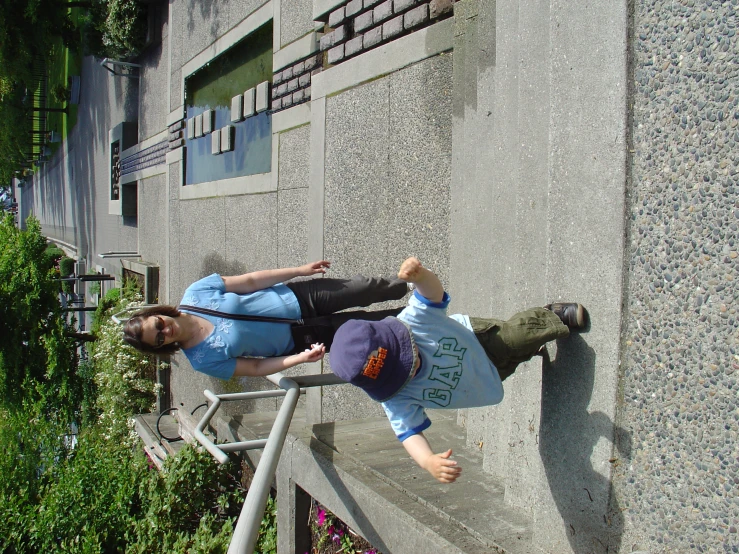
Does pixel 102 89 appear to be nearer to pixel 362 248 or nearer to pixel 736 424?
pixel 362 248

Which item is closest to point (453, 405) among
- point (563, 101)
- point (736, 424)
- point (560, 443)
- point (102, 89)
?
point (560, 443)

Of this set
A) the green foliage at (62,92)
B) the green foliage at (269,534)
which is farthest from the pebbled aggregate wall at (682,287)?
the green foliage at (62,92)

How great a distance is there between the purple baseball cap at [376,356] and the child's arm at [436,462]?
25 centimetres

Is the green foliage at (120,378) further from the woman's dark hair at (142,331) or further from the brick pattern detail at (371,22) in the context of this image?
the woman's dark hair at (142,331)

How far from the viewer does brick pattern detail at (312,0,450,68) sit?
4930 millimetres

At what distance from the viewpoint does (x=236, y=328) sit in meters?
3.86

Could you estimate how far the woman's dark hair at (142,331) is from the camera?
3641 millimetres

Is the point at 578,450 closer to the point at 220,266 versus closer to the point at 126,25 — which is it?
the point at 220,266

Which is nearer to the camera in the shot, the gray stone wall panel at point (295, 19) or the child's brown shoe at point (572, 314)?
the child's brown shoe at point (572, 314)

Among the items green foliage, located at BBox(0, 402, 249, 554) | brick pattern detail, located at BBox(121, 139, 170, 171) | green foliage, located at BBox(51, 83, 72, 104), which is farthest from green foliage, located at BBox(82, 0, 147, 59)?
green foliage, located at BBox(0, 402, 249, 554)

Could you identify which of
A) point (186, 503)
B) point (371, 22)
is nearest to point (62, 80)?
point (371, 22)

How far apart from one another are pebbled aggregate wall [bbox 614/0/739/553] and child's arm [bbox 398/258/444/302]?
80cm

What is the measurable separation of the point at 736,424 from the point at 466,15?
325cm

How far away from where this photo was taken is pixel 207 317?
3.87 metres
